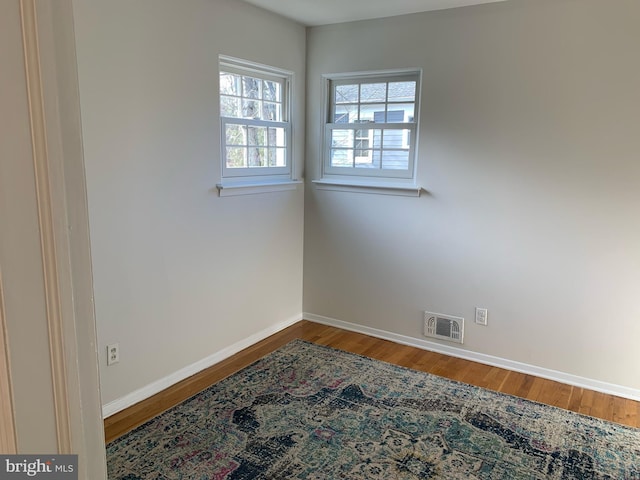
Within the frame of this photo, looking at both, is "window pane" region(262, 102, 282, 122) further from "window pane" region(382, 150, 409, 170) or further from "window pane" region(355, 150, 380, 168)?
"window pane" region(382, 150, 409, 170)

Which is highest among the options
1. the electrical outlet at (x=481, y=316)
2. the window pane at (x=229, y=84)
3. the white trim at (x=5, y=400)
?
the window pane at (x=229, y=84)

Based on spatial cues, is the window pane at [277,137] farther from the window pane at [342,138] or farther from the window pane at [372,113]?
the window pane at [372,113]

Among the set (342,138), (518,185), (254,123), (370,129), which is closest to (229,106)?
(254,123)

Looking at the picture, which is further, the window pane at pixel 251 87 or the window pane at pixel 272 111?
the window pane at pixel 272 111

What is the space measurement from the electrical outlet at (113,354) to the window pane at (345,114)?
2415 mm

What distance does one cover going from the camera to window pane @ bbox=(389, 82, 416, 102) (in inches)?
140

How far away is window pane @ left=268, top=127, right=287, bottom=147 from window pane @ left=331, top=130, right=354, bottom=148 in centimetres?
41

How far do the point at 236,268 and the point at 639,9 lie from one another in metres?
2.97

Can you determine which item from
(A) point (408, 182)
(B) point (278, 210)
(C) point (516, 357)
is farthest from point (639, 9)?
(B) point (278, 210)

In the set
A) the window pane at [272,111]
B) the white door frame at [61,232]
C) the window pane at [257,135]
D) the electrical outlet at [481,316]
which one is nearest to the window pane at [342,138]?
the window pane at [272,111]

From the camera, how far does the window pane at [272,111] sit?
12.1ft

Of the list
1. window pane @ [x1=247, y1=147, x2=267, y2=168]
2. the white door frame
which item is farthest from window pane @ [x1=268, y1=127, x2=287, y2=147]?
the white door frame

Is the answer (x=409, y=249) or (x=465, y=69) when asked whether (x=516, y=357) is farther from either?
(x=465, y=69)

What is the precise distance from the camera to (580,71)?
287cm
